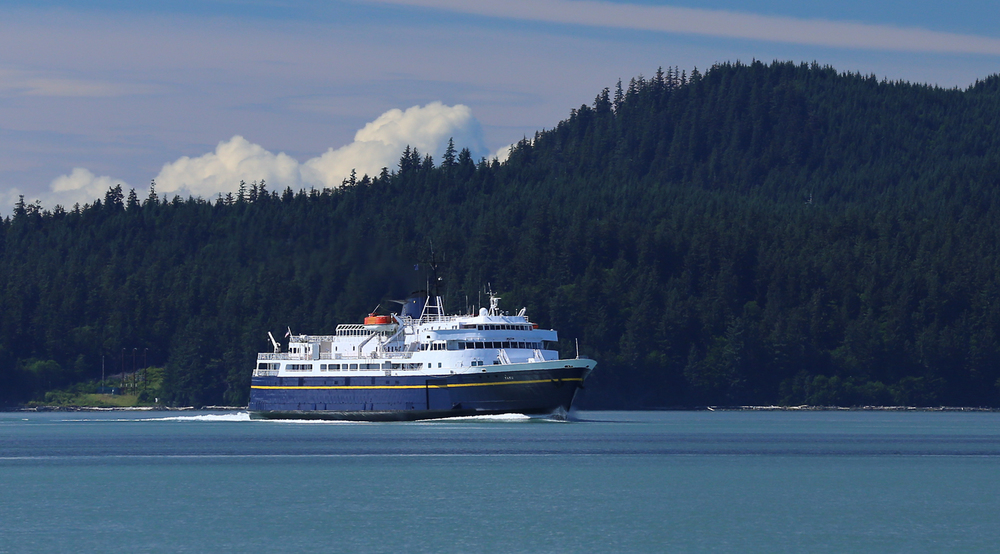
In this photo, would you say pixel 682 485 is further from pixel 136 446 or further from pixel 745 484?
pixel 136 446

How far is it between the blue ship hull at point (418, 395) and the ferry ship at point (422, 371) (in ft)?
0.28

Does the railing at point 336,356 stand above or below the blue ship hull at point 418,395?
above

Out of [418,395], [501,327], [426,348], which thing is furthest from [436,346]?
[501,327]

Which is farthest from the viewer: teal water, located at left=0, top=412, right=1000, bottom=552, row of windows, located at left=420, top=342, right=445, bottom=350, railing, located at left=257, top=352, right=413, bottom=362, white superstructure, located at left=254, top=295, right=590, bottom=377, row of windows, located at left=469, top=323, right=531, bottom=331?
railing, located at left=257, top=352, right=413, bottom=362

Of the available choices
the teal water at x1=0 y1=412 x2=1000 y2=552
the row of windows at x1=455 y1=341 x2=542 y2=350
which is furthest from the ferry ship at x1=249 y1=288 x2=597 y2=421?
the teal water at x1=0 y1=412 x2=1000 y2=552

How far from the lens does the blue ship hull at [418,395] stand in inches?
4545

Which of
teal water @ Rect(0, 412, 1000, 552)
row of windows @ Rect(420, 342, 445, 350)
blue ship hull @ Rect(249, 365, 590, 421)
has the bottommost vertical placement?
teal water @ Rect(0, 412, 1000, 552)

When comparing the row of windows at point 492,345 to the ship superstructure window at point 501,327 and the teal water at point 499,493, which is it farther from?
the teal water at point 499,493

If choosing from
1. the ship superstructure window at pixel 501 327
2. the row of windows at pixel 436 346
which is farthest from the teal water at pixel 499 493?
the ship superstructure window at pixel 501 327

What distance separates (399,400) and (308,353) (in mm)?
13748

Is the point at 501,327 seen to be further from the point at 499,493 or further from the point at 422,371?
the point at 499,493

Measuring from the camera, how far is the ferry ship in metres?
116

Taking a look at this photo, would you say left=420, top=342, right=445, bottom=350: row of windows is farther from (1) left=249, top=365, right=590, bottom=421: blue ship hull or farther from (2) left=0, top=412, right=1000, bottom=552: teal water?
(2) left=0, top=412, right=1000, bottom=552: teal water

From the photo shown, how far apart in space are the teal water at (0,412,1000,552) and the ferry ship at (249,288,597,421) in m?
4.57
